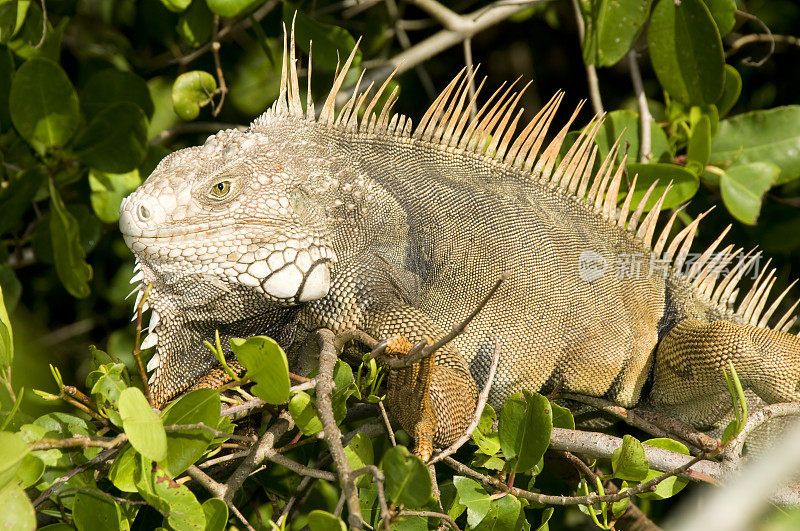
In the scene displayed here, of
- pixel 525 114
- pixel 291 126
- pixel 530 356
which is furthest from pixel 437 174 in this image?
pixel 525 114

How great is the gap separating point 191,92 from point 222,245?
3.71 feet

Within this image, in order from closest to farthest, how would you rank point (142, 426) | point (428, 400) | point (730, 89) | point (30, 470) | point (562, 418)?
point (142, 426) → point (30, 470) → point (428, 400) → point (562, 418) → point (730, 89)

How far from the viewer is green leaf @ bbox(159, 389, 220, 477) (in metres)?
1.71

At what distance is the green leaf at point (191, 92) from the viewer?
3055mm

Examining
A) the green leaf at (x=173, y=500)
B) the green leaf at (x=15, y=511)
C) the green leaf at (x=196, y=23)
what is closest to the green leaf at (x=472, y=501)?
the green leaf at (x=173, y=500)

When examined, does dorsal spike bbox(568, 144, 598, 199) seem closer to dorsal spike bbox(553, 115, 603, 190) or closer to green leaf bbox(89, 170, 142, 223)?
dorsal spike bbox(553, 115, 603, 190)

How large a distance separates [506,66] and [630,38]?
184 cm

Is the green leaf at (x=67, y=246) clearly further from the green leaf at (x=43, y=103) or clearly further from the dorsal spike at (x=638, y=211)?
the dorsal spike at (x=638, y=211)

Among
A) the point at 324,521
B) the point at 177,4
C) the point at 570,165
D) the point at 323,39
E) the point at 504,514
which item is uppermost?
the point at 177,4

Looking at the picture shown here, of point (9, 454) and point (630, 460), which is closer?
point (9, 454)

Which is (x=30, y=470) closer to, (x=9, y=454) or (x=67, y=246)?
(x=9, y=454)

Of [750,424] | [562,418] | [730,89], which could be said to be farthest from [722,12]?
[562,418]

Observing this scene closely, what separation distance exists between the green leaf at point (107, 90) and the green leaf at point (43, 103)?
252mm

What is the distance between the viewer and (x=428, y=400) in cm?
209
